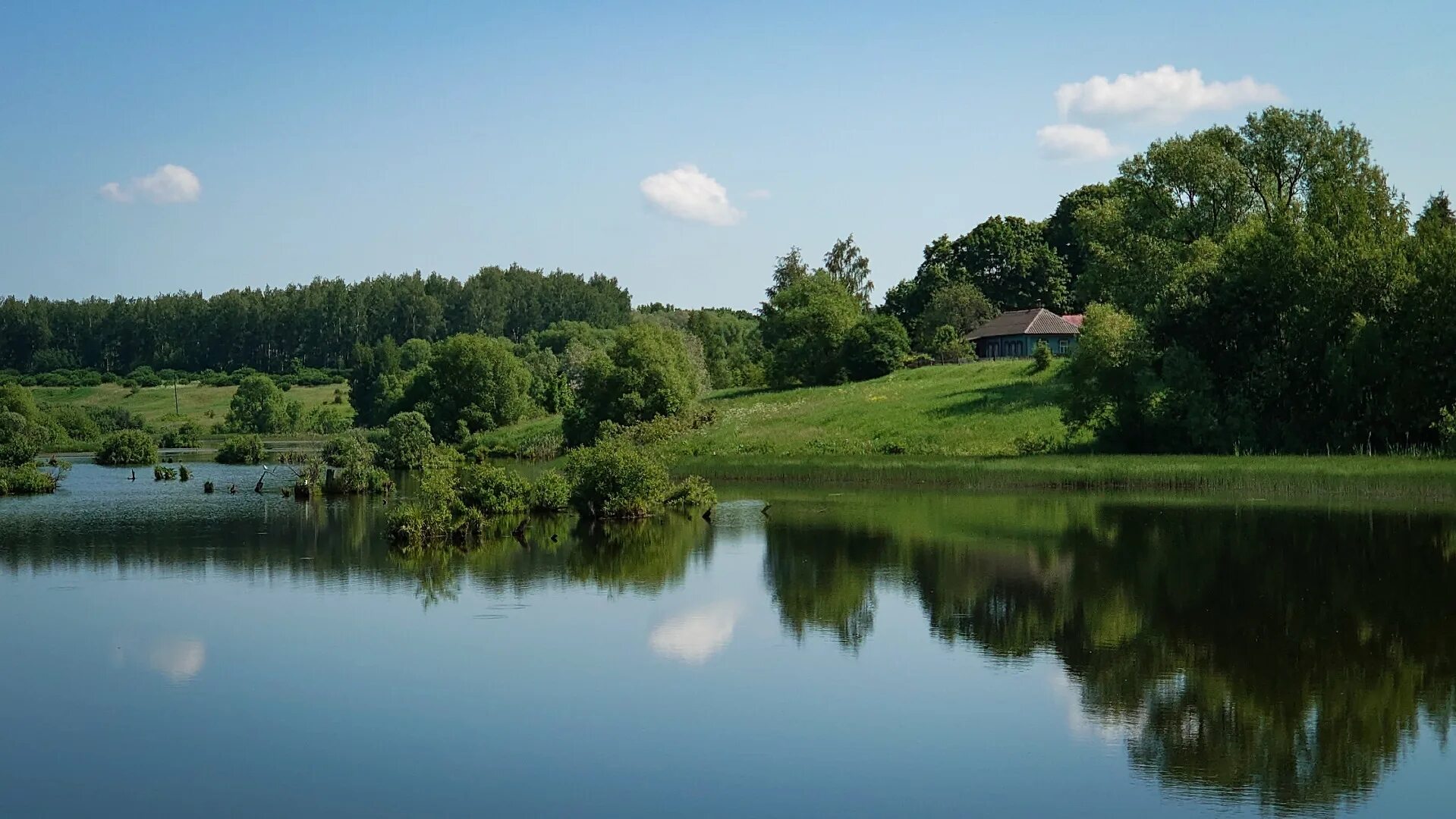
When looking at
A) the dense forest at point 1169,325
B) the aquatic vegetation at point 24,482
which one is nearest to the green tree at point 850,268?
the dense forest at point 1169,325

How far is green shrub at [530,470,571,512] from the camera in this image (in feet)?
126

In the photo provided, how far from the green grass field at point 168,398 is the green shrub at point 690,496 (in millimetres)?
77163

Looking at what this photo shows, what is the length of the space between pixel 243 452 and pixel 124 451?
5.77 metres

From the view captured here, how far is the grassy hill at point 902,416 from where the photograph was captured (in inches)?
2095

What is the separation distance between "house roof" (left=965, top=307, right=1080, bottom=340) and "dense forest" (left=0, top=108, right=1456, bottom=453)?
3752 mm

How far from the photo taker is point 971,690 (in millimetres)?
16594

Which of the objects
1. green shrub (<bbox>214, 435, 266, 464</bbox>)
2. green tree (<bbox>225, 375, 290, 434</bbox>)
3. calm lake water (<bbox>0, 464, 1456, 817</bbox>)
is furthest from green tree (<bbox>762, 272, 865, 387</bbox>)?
green tree (<bbox>225, 375, 290, 434</bbox>)

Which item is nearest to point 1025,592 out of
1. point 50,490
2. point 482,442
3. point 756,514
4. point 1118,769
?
point 1118,769

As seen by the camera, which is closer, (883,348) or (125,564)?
(125,564)

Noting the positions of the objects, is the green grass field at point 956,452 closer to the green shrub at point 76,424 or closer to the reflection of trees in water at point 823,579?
the reflection of trees in water at point 823,579

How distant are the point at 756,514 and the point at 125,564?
1604 cm

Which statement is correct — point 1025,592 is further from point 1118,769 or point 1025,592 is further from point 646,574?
point 1118,769

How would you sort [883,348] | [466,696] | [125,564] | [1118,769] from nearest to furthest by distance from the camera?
1. [1118,769]
2. [466,696]
3. [125,564]
4. [883,348]

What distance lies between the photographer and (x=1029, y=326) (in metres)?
81.1
